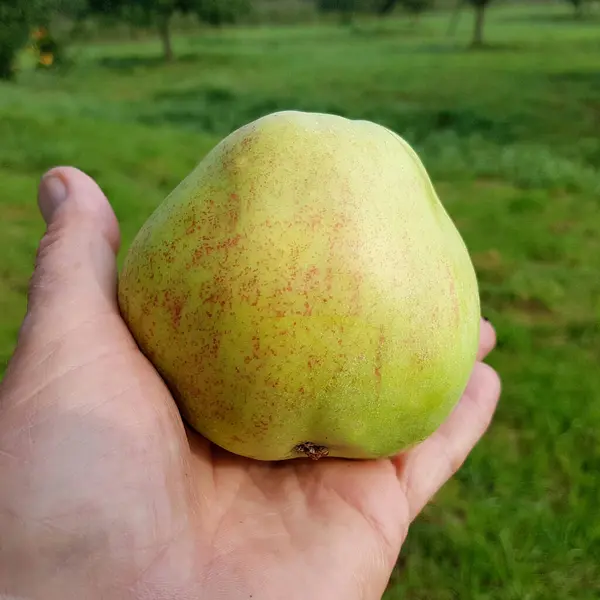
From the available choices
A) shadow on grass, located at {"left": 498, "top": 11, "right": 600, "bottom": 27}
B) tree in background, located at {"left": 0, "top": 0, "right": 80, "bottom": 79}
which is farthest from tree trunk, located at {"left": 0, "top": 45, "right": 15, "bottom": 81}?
shadow on grass, located at {"left": 498, "top": 11, "right": 600, "bottom": 27}

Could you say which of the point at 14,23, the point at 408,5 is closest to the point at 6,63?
the point at 14,23

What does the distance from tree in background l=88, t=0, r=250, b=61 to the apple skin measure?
73.9 ft

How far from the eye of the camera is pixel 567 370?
402cm

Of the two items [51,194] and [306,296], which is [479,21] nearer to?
[51,194]

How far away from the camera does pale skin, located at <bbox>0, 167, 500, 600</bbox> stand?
59.4 inches

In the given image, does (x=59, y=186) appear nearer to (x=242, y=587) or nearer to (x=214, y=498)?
(x=214, y=498)

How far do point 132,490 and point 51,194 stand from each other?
1.18m

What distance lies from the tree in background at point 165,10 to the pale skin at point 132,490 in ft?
73.4

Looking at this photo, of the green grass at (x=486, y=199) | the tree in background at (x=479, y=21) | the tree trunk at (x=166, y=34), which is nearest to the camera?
the green grass at (x=486, y=199)

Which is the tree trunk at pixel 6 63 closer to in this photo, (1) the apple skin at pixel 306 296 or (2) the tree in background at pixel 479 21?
(1) the apple skin at pixel 306 296

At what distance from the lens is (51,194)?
2.37m

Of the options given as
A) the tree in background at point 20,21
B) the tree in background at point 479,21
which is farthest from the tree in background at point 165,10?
the tree in background at point 20,21

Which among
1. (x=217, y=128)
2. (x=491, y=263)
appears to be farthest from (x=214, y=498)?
(x=217, y=128)

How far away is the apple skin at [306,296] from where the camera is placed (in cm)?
155
